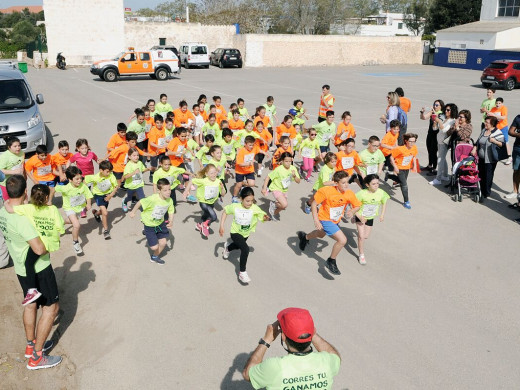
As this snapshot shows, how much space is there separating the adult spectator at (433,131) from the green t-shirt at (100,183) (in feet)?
24.8

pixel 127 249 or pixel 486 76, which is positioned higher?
pixel 486 76

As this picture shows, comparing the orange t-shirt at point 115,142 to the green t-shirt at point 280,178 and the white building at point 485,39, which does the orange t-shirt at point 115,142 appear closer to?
the green t-shirt at point 280,178

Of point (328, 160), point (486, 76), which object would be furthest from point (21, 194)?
point (486, 76)

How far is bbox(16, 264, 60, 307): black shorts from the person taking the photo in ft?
15.7

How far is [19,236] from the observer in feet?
15.1

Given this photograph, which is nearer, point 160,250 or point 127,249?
point 160,250

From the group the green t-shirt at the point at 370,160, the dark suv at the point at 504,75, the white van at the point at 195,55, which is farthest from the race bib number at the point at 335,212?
the white van at the point at 195,55

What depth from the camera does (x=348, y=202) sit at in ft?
22.5

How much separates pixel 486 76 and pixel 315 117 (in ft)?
55.0

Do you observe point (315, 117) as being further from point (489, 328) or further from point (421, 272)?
point (489, 328)

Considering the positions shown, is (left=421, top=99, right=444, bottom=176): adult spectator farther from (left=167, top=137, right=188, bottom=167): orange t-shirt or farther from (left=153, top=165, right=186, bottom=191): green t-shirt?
(left=153, top=165, right=186, bottom=191): green t-shirt

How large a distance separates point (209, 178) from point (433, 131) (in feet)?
21.0

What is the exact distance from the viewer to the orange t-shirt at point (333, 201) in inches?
266

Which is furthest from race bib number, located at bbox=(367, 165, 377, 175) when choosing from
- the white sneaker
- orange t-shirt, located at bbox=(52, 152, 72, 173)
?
orange t-shirt, located at bbox=(52, 152, 72, 173)
